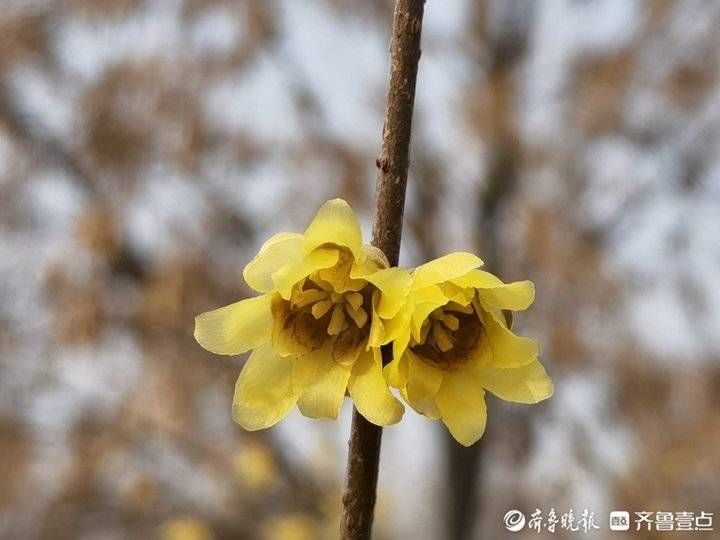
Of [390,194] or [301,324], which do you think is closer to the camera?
[390,194]

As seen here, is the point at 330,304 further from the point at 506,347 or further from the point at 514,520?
the point at 514,520

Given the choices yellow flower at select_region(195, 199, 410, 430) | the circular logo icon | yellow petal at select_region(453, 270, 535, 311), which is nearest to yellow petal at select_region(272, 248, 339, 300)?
yellow flower at select_region(195, 199, 410, 430)

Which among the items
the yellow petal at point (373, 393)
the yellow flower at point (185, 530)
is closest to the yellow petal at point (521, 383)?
the yellow petal at point (373, 393)

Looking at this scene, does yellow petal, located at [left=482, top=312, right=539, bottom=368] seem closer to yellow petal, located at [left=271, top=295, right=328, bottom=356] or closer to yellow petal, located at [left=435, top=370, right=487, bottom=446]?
yellow petal, located at [left=435, top=370, right=487, bottom=446]

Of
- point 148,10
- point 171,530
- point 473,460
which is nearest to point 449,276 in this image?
point 148,10

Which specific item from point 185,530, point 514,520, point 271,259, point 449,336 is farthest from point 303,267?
point 185,530
